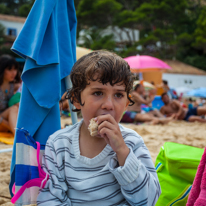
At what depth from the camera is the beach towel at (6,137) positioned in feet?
11.8

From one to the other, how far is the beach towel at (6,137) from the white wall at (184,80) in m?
24.1

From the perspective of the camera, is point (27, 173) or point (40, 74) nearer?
point (27, 173)

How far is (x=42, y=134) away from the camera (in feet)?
5.39

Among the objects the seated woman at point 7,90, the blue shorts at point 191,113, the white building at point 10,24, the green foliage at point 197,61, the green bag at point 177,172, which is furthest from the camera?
the green foliage at point 197,61

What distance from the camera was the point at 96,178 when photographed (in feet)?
4.08

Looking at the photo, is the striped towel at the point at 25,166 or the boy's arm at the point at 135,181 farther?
the striped towel at the point at 25,166

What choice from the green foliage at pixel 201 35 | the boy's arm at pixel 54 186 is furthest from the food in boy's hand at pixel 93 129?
the green foliage at pixel 201 35

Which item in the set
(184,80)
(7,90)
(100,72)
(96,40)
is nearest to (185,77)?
(184,80)

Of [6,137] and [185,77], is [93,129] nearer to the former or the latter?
→ [6,137]

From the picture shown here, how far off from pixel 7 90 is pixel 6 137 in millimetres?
863

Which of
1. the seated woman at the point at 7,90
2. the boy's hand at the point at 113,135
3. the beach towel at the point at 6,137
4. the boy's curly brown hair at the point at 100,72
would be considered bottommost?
the beach towel at the point at 6,137

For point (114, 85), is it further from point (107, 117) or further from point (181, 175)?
point (181, 175)

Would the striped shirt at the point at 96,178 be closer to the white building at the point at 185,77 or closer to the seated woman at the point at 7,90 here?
the seated woman at the point at 7,90

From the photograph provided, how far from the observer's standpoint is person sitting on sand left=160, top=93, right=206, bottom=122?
278 inches
